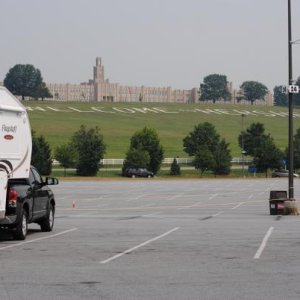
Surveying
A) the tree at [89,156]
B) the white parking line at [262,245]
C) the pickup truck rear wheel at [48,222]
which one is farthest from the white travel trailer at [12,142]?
the tree at [89,156]

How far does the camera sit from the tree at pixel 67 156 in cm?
11088

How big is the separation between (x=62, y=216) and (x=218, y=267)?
19.1 metres

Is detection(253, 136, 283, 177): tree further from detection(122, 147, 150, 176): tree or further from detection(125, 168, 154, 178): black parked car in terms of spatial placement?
detection(125, 168, 154, 178): black parked car

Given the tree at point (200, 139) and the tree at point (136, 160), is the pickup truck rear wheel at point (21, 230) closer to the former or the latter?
the tree at point (136, 160)

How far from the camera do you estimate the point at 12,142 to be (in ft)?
74.5

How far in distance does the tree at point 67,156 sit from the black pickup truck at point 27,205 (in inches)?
3341

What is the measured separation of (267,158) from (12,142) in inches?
3863

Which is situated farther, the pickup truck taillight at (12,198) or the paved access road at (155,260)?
the pickup truck taillight at (12,198)

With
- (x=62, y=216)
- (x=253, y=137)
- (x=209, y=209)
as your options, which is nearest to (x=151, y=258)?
(x=62, y=216)

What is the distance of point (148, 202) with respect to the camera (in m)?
49.0

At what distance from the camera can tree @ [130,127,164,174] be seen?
117938 mm

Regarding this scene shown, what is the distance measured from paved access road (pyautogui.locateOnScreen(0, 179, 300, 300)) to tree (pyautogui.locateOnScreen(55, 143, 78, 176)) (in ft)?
257

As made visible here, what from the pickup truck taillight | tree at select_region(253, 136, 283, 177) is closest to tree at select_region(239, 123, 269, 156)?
tree at select_region(253, 136, 283, 177)

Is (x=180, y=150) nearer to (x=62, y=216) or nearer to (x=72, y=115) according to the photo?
(x=72, y=115)
